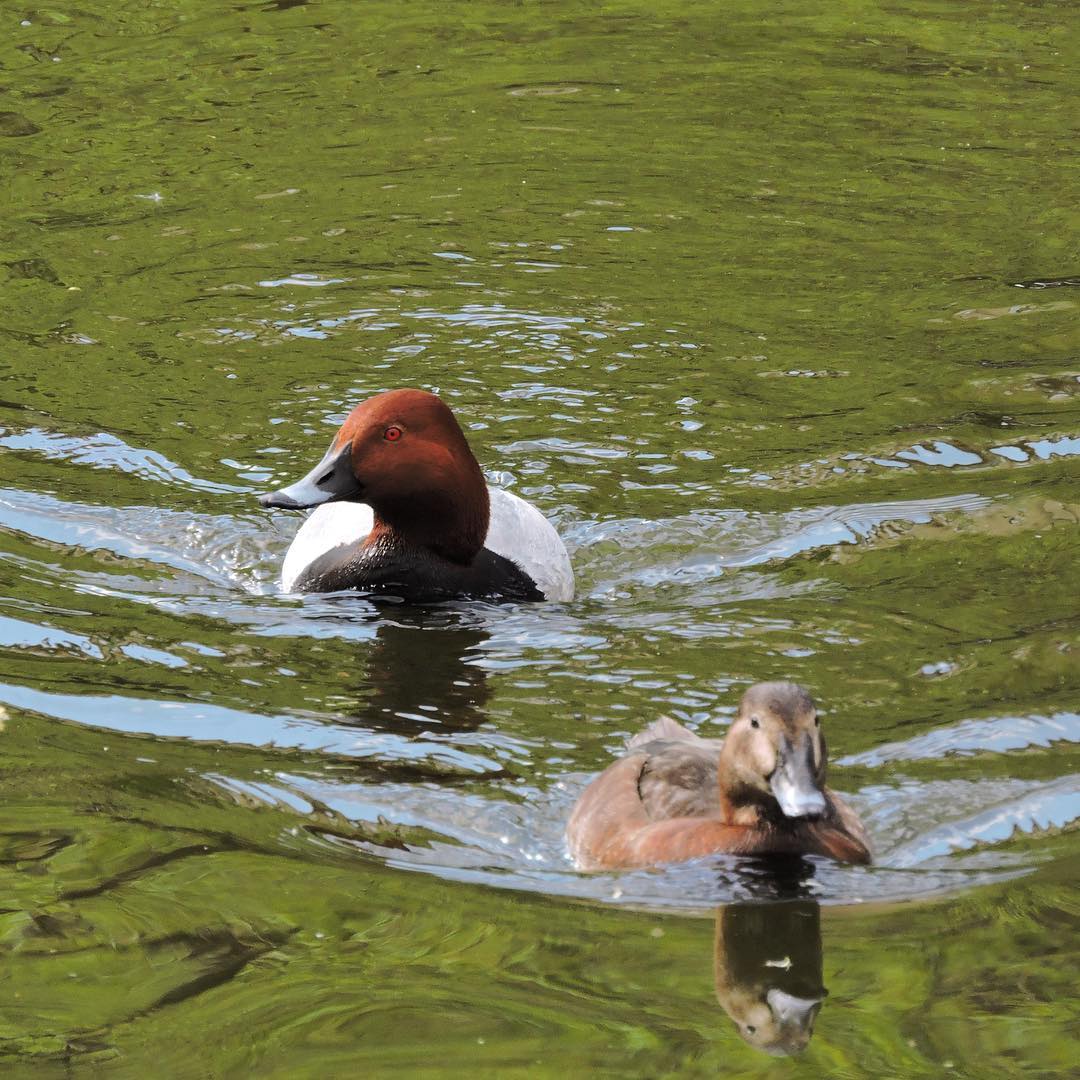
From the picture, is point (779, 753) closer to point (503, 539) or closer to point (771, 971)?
point (771, 971)

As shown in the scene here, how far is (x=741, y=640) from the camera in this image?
319 inches

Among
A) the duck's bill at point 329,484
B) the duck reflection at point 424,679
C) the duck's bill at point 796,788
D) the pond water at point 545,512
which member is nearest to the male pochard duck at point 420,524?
the duck's bill at point 329,484

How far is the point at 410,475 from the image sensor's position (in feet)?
29.9

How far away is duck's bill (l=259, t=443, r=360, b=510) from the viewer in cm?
878

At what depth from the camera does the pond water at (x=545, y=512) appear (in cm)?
532

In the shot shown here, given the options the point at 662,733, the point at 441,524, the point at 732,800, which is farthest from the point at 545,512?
the point at 732,800

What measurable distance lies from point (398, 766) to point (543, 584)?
2339 mm

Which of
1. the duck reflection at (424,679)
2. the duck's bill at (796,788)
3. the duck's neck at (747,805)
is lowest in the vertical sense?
the duck reflection at (424,679)

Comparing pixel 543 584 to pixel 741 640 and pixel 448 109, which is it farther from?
pixel 448 109

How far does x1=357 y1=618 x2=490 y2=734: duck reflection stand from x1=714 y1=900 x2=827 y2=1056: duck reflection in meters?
1.90

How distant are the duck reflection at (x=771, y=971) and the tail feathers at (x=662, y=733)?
108cm

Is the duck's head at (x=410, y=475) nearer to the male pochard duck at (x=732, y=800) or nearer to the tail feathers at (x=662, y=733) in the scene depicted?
the tail feathers at (x=662, y=733)

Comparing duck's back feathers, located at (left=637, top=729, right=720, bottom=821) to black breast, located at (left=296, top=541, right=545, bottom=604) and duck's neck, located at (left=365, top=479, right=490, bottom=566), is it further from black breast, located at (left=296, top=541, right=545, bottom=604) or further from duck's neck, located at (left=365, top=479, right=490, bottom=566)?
duck's neck, located at (left=365, top=479, right=490, bottom=566)

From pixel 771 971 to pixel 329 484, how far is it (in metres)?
4.09
